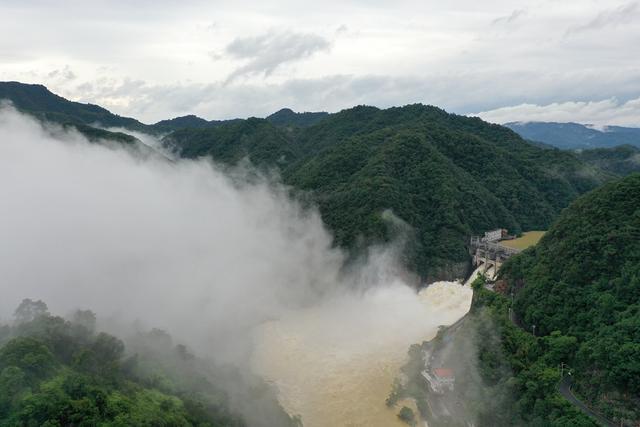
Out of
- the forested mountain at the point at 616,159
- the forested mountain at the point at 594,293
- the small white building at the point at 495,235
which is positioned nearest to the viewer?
the forested mountain at the point at 594,293

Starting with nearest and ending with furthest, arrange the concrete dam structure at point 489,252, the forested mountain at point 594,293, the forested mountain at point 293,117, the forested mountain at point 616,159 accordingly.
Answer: the forested mountain at point 594,293
the concrete dam structure at point 489,252
the forested mountain at point 616,159
the forested mountain at point 293,117

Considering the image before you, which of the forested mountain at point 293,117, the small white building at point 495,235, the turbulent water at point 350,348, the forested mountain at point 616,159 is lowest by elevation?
the turbulent water at point 350,348

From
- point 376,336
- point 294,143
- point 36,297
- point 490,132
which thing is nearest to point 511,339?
point 376,336

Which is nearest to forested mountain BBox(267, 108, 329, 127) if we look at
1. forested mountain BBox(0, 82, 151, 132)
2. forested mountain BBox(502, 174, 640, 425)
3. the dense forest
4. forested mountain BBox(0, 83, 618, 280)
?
forested mountain BBox(0, 82, 151, 132)

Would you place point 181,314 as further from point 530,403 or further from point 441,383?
point 530,403

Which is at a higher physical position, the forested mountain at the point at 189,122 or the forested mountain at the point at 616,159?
the forested mountain at the point at 189,122

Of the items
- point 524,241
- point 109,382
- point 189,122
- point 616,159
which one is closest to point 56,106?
point 189,122

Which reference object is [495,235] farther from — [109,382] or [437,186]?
[109,382]

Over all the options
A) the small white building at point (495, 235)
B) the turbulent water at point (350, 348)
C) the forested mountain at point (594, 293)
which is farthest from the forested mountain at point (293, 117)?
the forested mountain at point (594, 293)

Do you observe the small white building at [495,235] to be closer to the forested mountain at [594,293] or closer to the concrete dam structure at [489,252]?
the concrete dam structure at [489,252]
